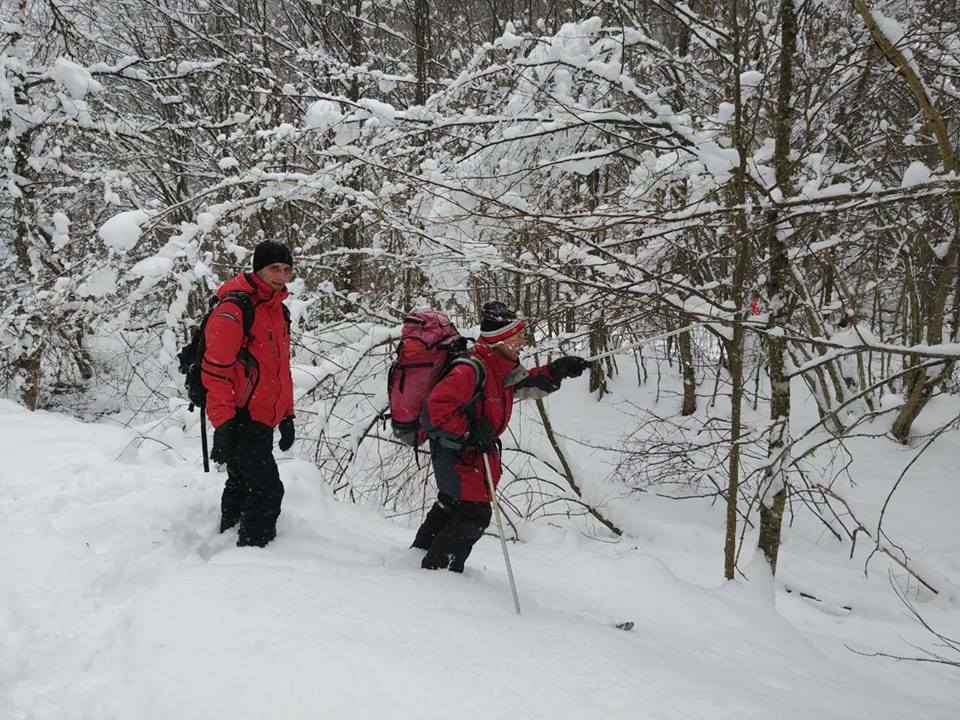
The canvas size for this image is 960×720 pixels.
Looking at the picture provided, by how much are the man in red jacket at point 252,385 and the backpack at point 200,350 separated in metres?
0.01

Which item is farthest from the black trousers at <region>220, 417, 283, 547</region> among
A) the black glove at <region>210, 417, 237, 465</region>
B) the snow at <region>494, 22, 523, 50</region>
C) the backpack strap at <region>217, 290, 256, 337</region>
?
the snow at <region>494, 22, 523, 50</region>

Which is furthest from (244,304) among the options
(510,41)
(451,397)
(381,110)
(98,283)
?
(98,283)

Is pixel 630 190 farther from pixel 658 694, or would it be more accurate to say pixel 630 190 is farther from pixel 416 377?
→ pixel 658 694

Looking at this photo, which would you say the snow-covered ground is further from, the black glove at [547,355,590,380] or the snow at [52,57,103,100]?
the snow at [52,57,103,100]

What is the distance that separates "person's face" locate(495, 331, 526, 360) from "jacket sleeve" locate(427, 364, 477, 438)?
0.27 meters

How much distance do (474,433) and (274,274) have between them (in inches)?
54.6

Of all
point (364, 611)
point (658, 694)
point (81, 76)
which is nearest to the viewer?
point (658, 694)

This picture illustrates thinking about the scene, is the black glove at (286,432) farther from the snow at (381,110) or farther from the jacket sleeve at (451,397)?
the snow at (381,110)

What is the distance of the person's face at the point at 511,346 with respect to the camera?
3.46 metres

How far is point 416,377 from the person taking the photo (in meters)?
3.46

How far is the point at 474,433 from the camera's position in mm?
3391

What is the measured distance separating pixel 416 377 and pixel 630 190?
2.70 meters

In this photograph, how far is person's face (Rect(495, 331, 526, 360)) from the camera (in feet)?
11.4

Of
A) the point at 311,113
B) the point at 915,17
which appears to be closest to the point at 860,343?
the point at 915,17
